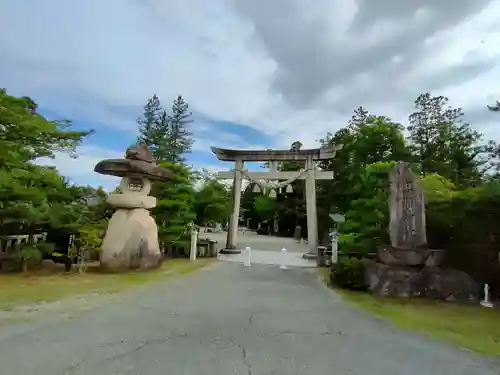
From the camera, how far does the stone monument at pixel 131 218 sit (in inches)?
380

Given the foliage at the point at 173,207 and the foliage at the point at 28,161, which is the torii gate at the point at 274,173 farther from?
the foliage at the point at 28,161

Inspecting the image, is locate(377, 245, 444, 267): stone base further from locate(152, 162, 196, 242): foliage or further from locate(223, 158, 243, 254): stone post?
locate(223, 158, 243, 254): stone post

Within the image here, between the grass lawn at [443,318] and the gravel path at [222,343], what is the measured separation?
0.37m

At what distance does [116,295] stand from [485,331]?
18.8 feet

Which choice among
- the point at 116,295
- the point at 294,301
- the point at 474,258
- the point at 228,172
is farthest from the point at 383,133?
the point at 116,295

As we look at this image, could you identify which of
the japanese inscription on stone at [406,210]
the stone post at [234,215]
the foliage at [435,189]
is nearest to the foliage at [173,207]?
the stone post at [234,215]

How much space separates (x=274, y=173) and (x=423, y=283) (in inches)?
383

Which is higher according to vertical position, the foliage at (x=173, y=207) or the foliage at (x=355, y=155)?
the foliage at (x=355, y=155)

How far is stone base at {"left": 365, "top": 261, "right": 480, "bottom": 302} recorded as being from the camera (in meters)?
6.78

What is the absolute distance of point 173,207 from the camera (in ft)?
43.6

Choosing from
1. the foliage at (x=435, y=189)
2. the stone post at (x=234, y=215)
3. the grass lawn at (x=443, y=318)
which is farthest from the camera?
the stone post at (x=234, y=215)

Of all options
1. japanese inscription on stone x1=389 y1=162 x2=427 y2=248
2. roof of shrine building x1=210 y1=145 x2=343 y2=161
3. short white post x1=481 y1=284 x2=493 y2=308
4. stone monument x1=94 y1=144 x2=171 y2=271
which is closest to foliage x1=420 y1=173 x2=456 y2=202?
japanese inscription on stone x1=389 y1=162 x2=427 y2=248

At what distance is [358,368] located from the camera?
10.6 ft

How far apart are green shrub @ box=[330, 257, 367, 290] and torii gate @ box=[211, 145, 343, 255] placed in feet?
23.2
